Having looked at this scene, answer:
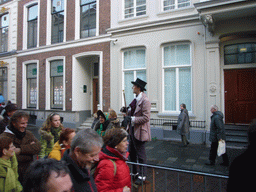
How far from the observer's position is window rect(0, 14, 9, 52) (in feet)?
54.0

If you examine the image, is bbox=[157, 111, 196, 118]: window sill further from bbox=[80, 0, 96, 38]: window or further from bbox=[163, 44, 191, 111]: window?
bbox=[80, 0, 96, 38]: window

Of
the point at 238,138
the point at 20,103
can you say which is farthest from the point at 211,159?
the point at 20,103

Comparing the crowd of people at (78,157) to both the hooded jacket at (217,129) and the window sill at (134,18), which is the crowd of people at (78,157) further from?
the window sill at (134,18)

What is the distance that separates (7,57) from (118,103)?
35.6 ft

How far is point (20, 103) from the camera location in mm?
15094

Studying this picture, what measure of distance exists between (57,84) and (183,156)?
9.63 metres

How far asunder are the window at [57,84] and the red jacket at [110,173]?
11420 mm

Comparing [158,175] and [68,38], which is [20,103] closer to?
[68,38]

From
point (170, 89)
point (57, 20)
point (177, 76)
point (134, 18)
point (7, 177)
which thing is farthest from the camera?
point (57, 20)

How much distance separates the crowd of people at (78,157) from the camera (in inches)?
48.9

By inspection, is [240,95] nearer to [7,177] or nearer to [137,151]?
[137,151]

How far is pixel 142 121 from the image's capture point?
439cm

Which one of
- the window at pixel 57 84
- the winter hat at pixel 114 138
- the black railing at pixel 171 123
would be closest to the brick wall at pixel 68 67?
the window at pixel 57 84

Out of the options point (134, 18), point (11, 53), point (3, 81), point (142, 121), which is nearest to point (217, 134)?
Result: point (142, 121)
